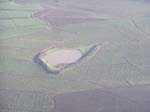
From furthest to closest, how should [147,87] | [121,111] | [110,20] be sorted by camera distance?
1. [110,20]
2. [147,87]
3. [121,111]

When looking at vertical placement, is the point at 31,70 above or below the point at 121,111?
below

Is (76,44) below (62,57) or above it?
below

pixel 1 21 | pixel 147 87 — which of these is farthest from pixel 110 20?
pixel 147 87

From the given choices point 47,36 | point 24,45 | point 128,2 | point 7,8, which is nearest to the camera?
point 24,45

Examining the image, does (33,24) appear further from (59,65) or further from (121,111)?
(121,111)

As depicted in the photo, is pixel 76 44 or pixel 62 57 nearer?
pixel 62 57

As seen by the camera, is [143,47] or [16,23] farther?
[16,23]

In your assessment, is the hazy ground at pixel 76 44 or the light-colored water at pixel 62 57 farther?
the light-colored water at pixel 62 57

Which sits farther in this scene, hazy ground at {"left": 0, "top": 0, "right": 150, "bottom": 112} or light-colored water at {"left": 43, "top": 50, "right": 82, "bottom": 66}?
light-colored water at {"left": 43, "top": 50, "right": 82, "bottom": 66}
